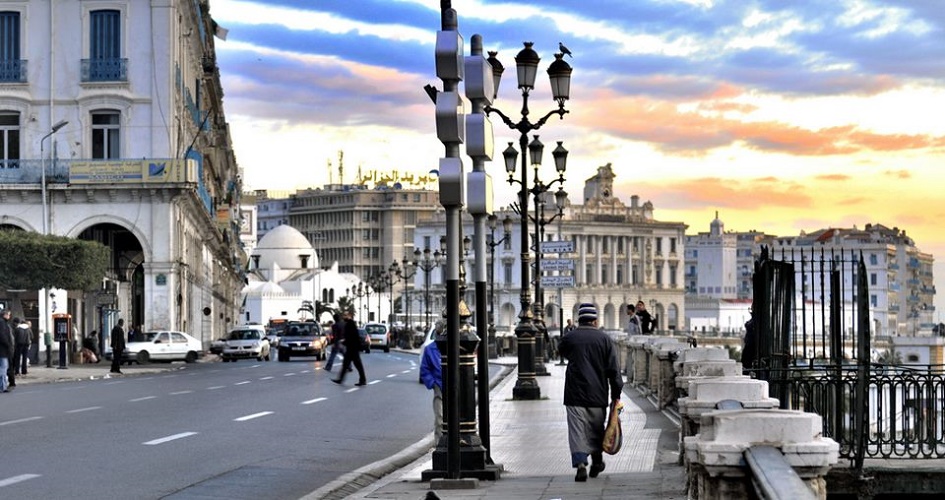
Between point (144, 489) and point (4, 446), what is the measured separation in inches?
191

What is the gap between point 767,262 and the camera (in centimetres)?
1650

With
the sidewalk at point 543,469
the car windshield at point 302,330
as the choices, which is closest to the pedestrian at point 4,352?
the sidewalk at point 543,469

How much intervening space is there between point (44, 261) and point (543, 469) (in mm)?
39471

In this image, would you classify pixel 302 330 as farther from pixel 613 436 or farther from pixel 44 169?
pixel 613 436

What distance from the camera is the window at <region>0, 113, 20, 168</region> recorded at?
6375 centimetres

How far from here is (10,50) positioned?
64.1m

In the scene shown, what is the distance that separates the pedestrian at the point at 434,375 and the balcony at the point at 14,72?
4755 cm

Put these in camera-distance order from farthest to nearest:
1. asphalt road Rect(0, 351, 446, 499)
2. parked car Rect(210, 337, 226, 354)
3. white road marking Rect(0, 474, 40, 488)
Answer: parked car Rect(210, 337, 226, 354) < asphalt road Rect(0, 351, 446, 499) < white road marking Rect(0, 474, 40, 488)

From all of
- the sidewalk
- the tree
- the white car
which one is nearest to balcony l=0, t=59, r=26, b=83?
the tree

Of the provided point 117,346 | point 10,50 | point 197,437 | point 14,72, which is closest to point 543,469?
point 197,437

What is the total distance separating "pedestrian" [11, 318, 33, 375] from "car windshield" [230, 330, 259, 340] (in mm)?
25313

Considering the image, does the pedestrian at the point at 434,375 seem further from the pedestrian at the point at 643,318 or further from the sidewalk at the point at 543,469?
the pedestrian at the point at 643,318

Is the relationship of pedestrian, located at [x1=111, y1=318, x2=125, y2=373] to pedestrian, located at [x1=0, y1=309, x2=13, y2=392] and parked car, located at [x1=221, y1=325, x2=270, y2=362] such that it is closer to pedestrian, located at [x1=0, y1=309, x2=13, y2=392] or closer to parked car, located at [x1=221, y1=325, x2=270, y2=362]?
pedestrian, located at [x1=0, y1=309, x2=13, y2=392]

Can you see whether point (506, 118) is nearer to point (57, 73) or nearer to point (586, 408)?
point (586, 408)
